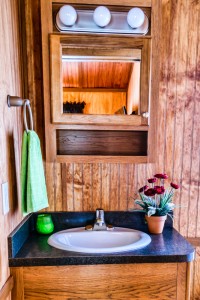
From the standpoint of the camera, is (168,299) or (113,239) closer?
(168,299)

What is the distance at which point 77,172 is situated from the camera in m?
1.52

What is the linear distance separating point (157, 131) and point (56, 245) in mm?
883

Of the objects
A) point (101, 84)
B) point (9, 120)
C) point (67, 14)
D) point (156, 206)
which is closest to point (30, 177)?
point (9, 120)

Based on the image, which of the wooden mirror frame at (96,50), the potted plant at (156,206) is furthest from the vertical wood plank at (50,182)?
the potted plant at (156,206)

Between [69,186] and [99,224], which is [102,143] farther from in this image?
[99,224]

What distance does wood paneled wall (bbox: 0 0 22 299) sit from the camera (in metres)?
1.08

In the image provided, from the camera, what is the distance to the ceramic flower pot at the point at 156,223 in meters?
1.38

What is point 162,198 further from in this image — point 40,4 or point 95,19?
point 40,4

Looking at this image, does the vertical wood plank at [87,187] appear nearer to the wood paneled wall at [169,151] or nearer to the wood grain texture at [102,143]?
the wood paneled wall at [169,151]

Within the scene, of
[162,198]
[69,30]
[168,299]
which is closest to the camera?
[168,299]

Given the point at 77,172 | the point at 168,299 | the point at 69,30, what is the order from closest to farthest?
the point at 168,299
the point at 69,30
the point at 77,172

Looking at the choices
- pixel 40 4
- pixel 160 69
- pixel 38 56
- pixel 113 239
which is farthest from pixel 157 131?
pixel 40 4

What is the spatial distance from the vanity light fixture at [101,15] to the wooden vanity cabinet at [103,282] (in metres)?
1.25

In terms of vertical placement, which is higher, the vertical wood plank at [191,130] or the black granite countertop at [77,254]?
the vertical wood plank at [191,130]
